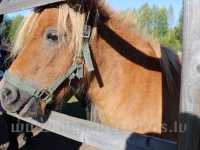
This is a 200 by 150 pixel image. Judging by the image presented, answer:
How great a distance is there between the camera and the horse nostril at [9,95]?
232 cm

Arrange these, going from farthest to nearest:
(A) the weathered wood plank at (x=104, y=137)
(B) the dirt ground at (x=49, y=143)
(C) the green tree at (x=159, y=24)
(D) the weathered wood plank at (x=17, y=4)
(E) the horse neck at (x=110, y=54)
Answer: (B) the dirt ground at (x=49, y=143), (C) the green tree at (x=159, y=24), (E) the horse neck at (x=110, y=54), (D) the weathered wood plank at (x=17, y=4), (A) the weathered wood plank at (x=104, y=137)

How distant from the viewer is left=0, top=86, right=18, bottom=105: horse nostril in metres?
2.32

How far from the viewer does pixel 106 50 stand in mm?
2537

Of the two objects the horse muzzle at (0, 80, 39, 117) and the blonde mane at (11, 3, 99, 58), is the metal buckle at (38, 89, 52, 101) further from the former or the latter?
the blonde mane at (11, 3, 99, 58)

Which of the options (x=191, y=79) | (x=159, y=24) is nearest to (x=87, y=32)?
(x=191, y=79)

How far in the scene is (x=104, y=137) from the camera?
176 centimetres

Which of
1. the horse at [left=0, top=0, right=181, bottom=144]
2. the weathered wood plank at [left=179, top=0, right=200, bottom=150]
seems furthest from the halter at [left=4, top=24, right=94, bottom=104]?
the weathered wood plank at [left=179, top=0, right=200, bottom=150]

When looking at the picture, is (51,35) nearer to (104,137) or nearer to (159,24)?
(104,137)

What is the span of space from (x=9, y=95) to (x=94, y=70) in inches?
23.9

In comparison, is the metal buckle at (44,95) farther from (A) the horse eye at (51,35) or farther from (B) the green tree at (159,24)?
(B) the green tree at (159,24)

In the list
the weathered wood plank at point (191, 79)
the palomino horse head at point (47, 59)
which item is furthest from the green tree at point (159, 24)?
the weathered wood plank at point (191, 79)

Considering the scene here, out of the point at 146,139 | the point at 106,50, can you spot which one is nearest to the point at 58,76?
the point at 106,50

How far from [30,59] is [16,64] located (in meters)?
0.11

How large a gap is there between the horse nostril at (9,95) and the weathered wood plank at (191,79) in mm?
1303
